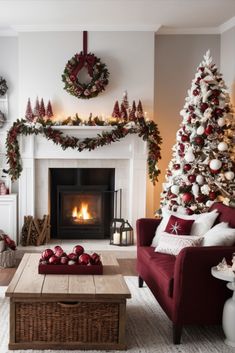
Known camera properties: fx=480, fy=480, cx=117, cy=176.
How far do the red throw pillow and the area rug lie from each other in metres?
0.70

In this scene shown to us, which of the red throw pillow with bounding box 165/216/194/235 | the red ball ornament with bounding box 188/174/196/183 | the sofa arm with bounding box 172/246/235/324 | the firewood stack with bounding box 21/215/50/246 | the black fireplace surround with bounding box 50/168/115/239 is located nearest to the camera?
the sofa arm with bounding box 172/246/235/324

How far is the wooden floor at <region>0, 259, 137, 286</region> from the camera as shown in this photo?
16.9 feet

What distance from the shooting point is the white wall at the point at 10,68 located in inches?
269

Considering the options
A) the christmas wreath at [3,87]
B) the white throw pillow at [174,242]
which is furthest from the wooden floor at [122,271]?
the christmas wreath at [3,87]

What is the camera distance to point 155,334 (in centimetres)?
375

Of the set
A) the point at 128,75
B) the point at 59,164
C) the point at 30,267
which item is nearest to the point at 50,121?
the point at 59,164

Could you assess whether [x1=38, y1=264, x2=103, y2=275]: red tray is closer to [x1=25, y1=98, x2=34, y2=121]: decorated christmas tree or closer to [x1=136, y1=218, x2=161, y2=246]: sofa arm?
[x1=136, y1=218, x2=161, y2=246]: sofa arm

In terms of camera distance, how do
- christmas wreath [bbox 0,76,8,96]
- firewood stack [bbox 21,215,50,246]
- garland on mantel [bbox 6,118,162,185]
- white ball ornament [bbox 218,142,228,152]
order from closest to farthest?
white ball ornament [bbox 218,142,228,152], garland on mantel [bbox 6,118,162,185], firewood stack [bbox 21,215,50,246], christmas wreath [bbox 0,76,8,96]

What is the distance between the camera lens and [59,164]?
6.82 metres

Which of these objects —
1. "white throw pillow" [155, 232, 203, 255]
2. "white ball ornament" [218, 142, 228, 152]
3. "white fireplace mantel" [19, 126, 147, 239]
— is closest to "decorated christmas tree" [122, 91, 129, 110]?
"white fireplace mantel" [19, 126, 147, 239]

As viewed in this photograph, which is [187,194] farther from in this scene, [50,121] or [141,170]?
[50,121]

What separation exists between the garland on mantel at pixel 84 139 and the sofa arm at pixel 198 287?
10.3 ft

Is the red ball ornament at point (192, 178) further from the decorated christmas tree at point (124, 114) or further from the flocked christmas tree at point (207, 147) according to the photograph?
the decorated christmas tree at point (124, 114)

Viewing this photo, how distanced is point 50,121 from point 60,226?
1525mm
